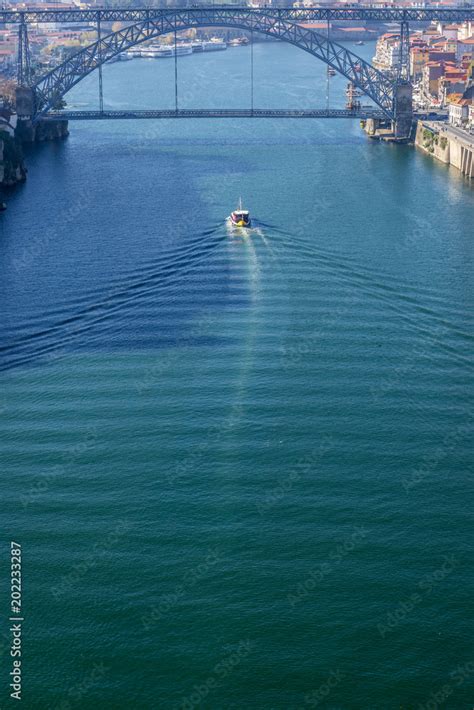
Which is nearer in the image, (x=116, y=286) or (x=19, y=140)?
(x=116, y=286)

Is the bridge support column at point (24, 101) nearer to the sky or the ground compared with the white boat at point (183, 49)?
nearer to the ground

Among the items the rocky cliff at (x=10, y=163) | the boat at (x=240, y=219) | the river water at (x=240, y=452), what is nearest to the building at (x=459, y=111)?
the river water at (x=240, y=452)

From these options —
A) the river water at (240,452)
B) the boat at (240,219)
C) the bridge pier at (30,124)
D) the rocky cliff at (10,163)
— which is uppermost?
the bridge pier at (30,124)

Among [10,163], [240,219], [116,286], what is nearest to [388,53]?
[10,163]

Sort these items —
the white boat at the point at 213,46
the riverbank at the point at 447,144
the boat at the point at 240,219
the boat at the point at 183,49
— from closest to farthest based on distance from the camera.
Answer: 1. the boat at the point at 240,219
2. the riverbank at the point at 447,144
3. the boat at the point at 183,49
4. the white boat at the point at 213,46

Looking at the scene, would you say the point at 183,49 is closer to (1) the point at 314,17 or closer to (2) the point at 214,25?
(1) the point at 314,17

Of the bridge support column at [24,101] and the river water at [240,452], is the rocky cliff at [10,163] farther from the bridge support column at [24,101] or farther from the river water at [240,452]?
the bridge support column at [24,101]
